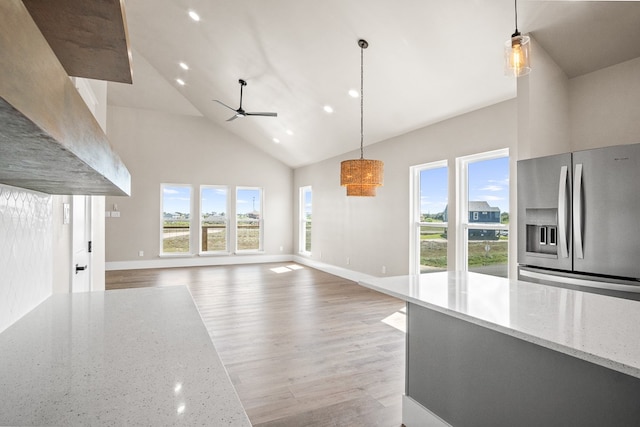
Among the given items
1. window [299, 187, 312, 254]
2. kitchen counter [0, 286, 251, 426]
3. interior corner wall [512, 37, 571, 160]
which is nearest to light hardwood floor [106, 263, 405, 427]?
kitchen counter [0, 286, 251, 426]

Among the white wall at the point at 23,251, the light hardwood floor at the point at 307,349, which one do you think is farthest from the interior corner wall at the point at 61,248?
the light hardwood floor at the point at 307,349

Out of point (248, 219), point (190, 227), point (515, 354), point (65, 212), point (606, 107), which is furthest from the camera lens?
point (248, 219)

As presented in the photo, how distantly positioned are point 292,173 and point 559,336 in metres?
9.35

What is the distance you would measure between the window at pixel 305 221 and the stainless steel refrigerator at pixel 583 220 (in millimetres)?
6892

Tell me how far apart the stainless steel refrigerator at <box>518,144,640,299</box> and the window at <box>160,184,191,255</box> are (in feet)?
26.1

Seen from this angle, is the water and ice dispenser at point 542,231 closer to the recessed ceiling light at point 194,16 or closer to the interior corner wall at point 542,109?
the interior corner wall at point 542,109

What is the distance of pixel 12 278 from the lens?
1179mm

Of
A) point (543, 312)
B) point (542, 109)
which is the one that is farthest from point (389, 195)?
point (543, 312)

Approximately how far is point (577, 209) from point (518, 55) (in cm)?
124

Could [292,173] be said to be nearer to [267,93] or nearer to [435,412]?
[267,93]

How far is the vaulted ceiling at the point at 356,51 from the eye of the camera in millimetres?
3064

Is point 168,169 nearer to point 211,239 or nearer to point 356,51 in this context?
point 211,239

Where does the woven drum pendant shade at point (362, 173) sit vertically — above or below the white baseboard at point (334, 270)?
above

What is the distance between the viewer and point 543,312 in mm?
1516
